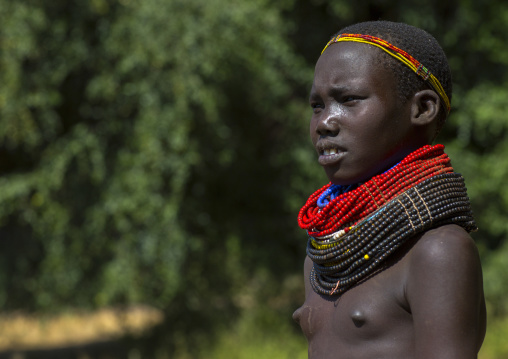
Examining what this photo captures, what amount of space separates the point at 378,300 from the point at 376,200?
25 cm

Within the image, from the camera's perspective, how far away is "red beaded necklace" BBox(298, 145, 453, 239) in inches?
69.7

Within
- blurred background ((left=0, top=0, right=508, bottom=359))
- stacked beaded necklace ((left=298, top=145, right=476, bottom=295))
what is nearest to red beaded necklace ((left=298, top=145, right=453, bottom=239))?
stacked beaded necklace ((left=298, top=145, right=476, bottom=295))

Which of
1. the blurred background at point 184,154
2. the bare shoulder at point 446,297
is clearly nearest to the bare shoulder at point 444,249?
the bare shoulder at point 446,297

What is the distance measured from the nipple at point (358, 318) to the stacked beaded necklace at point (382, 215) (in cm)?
10

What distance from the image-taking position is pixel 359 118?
177 centimetres

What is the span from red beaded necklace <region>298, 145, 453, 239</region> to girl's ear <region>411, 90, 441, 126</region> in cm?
7

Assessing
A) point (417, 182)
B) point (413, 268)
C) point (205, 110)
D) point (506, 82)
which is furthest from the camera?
point (506, 82)

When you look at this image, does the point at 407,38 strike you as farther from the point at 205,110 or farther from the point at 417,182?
the point at 205,110

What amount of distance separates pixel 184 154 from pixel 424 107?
4656mm

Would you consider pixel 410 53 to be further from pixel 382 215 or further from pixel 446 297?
pixel 446 297

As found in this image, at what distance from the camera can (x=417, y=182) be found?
1760 millimetres

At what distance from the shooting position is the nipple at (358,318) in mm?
1695

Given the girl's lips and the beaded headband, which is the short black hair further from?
the girl's lips

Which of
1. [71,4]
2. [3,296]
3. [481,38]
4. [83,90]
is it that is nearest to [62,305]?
[3,296]
